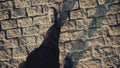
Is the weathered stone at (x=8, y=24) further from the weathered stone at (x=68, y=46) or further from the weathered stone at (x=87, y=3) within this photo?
the weathered stone at (x=87, y=3)

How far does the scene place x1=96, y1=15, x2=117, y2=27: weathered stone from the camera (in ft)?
7.34

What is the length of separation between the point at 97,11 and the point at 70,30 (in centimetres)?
28

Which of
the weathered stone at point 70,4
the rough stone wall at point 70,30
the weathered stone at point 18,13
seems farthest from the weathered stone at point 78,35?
the weathered stone at point 18,13

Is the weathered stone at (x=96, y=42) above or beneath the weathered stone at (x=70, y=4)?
beneath

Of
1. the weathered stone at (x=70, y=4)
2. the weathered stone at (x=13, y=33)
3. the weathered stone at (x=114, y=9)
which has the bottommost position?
the weathered stone at (x=13, y=33)

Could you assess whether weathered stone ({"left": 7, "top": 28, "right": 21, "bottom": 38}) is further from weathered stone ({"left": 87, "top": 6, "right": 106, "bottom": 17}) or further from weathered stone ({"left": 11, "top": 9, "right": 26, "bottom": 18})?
weathered stone ({"left": 87, "top": 6, "right": 106, "bottom": 17})

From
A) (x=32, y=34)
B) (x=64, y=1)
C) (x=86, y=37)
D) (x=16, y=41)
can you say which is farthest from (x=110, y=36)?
(x=16, y=41)

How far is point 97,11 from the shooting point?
2.24 metres

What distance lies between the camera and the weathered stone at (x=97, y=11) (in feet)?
7.32

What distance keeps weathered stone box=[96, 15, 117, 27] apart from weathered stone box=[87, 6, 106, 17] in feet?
0.14

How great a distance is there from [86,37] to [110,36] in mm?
203

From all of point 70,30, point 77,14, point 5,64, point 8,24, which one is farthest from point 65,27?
point 5,64

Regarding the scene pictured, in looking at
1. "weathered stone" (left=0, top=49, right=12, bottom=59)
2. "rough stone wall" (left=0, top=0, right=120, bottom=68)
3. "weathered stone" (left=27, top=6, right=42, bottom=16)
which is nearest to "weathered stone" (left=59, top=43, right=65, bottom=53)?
"rough stone wall" (left=0, top=0, right=120, bottom=68)

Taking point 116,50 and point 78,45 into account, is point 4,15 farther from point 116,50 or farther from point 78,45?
point 116,50
